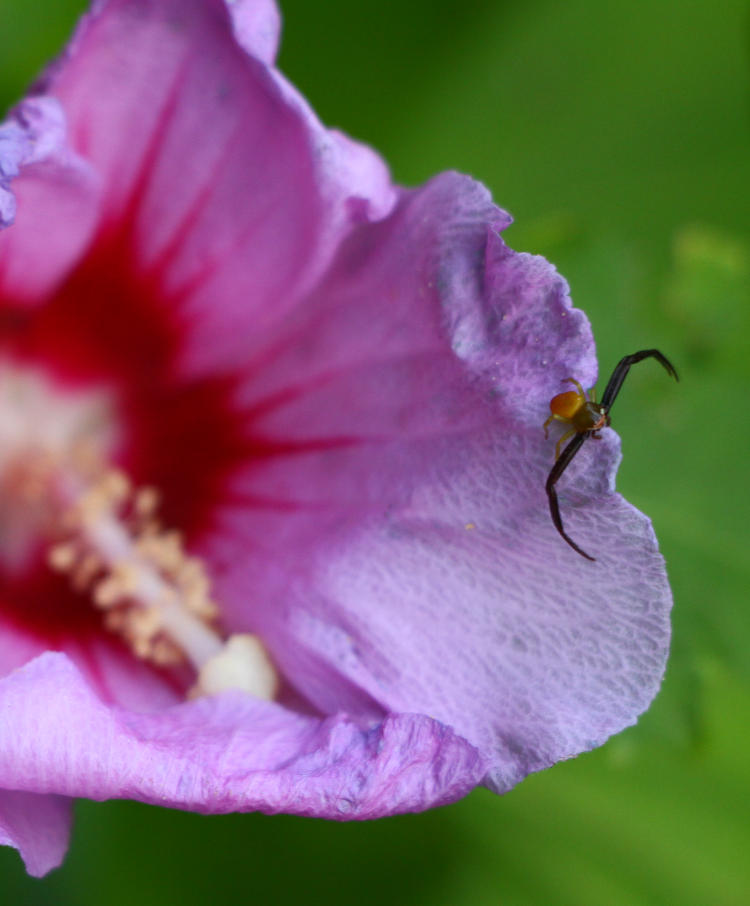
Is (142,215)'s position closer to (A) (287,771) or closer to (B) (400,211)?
(B) (400,211)

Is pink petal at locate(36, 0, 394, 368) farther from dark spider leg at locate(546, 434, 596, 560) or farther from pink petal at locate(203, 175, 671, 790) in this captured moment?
dark spider leg at locate(546, 434, 596, 560)

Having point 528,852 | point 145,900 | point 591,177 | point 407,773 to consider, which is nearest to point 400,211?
point 407,773

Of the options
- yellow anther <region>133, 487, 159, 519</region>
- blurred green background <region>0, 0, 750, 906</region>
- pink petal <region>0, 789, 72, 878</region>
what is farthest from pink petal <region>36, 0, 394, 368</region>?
pink petal <region>0, 789, 72, 878</region>

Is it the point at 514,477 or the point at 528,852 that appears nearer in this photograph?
the point at 514,477

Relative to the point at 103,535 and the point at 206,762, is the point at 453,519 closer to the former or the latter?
the point at 206,762

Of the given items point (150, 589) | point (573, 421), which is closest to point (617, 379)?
point (573, 421)

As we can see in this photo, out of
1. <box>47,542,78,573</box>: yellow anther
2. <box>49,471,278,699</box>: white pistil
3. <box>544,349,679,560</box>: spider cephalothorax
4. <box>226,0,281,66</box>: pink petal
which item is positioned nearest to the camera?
<box>544,349,679,560</box>: spider cephalothorax
